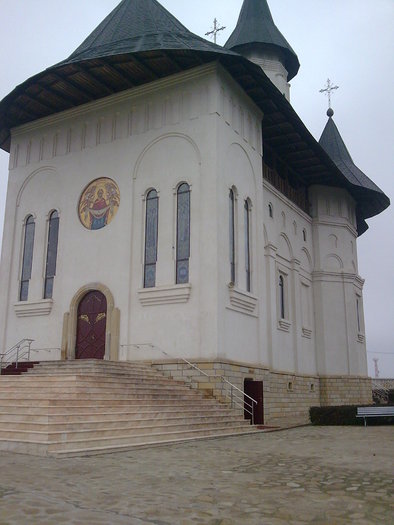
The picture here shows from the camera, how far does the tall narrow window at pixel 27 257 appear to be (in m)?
18.0

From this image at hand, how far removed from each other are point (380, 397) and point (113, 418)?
2357 centimetres

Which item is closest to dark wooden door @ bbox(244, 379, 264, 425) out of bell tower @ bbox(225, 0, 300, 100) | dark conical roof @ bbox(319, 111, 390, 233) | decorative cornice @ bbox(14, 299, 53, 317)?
decorative cornice @ bbox(14, 299, 53, 317)

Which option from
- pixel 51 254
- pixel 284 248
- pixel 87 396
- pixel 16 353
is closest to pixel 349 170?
pixel 284 248

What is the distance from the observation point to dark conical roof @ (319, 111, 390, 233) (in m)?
25.7

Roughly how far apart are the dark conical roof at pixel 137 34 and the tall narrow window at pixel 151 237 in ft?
13.4

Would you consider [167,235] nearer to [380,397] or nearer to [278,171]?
[278,171]

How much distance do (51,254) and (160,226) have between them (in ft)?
13.4

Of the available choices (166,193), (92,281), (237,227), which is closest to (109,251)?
(92,281)

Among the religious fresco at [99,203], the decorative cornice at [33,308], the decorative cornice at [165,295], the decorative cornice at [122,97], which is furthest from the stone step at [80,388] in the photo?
the decorative cornice at [122,97]

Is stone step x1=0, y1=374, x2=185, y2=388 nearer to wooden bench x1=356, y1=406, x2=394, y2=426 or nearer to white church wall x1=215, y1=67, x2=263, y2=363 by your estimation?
white church wall x1=215, y1=67, x2=263, y2=363

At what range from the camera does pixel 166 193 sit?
53.1 ft

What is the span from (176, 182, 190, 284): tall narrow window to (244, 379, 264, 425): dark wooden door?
3558 mm

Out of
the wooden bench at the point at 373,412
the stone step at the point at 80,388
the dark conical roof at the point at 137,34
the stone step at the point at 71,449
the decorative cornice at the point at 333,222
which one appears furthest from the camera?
the decorative cornice at the point at 333,222

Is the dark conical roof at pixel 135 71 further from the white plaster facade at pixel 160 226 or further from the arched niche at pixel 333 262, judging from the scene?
the arched niche at pixel 333 262
